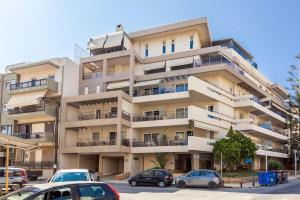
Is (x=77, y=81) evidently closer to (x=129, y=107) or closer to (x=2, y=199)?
(x=129, y=107)

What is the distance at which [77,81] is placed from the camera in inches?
2010

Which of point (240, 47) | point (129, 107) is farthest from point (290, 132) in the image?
point (129, 107)

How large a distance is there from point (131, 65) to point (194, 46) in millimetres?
8007

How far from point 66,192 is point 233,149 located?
3064cm

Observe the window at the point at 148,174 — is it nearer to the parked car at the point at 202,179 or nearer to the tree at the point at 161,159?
the parked car at the point at 202,179

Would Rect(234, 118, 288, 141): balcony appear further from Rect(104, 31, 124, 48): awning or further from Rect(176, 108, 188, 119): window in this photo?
Rect(104, 31, 124, 48): awning

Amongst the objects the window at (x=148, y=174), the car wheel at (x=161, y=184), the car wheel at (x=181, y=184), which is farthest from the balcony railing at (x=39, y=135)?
the car wheel at (x=181, y=184)

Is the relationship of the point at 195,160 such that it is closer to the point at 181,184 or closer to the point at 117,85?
the point at 181,184

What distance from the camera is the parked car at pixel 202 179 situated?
30.1 meters

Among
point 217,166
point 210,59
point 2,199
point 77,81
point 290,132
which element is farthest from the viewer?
point 290,132

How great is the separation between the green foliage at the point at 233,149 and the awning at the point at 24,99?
2237cm

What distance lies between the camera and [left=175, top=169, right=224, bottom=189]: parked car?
3011cm

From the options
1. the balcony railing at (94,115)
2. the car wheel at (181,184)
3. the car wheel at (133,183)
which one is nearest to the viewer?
the car wheel at (181,184)

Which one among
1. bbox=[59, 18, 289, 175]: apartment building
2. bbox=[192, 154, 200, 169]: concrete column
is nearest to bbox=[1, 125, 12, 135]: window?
bbox=[59, 18, 289, 175]: apartment building
